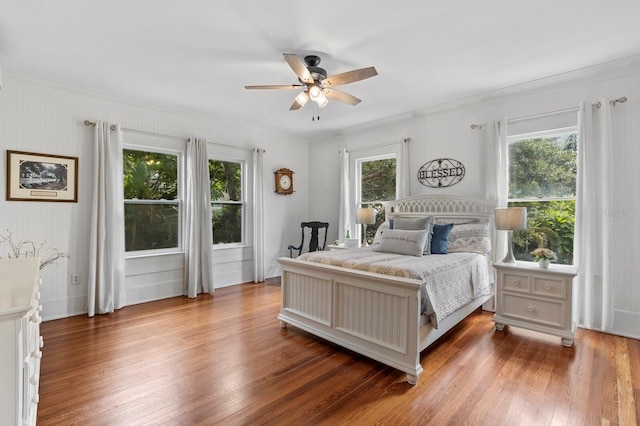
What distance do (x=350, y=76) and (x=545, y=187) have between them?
268cm

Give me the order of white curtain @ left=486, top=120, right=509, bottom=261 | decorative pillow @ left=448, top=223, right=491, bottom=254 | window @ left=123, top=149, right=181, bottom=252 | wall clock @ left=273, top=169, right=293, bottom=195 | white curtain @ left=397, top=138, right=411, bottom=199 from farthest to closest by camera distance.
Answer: wall clock @ left=273, top=169, right=293, bottom=195, white curtain @ left=397, top=138, right=411, bottom=199, window @ left=123, top=149, right=181, bottom=252, white curtain @ left=486, top=120, right=509, bottom=261, decorative pillow @ left=448, top=223, right=491, bottom=254

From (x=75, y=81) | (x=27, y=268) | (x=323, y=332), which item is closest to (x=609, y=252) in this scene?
(x=323, y=332)

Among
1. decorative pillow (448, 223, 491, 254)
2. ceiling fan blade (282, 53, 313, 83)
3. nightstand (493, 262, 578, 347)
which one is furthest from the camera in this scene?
decorative pillow (448, 223, 491, 254)

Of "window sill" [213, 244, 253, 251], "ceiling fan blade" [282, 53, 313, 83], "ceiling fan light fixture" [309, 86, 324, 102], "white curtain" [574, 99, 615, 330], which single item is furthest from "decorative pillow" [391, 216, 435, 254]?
"window sill" [213, 244, 253, 251]

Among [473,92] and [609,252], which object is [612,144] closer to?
[609,252]

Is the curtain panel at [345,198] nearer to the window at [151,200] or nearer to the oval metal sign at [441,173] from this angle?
the oval metal sign at [441,173]

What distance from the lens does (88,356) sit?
8.85 ft

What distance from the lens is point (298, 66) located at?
256 centimetres

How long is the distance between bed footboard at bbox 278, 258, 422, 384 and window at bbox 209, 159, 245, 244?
2.29 metres

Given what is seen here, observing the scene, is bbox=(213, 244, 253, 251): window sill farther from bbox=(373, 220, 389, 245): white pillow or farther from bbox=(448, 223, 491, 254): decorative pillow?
bbox=(448, 223, 491, 254): decorative pillow

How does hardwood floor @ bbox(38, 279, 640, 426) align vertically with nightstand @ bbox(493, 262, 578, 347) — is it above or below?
below

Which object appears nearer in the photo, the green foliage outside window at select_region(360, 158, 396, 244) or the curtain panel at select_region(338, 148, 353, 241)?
the green foliage outside window at select_region(360, 158, 396, 244)

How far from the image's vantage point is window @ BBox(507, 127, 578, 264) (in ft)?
11.6

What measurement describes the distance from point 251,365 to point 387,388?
3.54 ft
